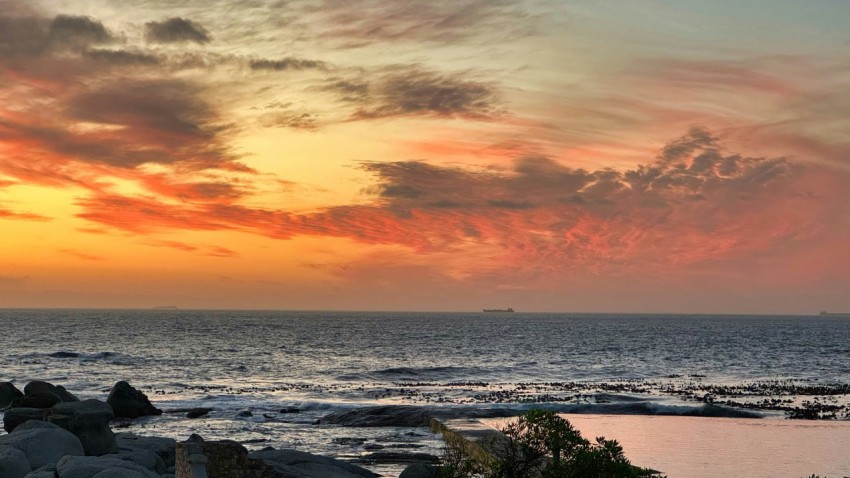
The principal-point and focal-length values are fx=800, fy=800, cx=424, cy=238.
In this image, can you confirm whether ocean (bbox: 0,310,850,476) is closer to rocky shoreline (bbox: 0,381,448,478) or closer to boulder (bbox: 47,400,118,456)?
rocky shoreline (bbox: 0,381,448,478)

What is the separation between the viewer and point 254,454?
30719mm

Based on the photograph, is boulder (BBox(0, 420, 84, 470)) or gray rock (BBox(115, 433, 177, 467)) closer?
boulder (BBox(0, 420, 84, 470))

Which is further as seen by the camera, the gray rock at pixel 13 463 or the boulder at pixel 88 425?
the boulder at pixel 88 425

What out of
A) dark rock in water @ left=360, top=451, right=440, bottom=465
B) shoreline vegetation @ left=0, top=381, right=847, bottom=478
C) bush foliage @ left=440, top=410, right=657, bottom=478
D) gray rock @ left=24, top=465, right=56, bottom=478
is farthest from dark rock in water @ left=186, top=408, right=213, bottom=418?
bush foliage @ left=440, top=410, right=657, bottom=478

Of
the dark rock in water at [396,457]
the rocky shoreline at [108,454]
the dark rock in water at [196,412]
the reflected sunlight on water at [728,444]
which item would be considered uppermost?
the rocky shoreline at [108,454]

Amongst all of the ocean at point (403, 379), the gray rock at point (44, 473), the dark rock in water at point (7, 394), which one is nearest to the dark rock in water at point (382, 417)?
the ocean at point (403, 379)

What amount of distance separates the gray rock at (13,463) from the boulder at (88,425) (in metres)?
5.31

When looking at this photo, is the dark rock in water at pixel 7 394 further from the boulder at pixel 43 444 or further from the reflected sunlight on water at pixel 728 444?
the reflected sunlight on water at pixel 728 444

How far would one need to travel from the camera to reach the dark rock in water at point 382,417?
52.7 m

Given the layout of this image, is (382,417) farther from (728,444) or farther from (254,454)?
(254,454)

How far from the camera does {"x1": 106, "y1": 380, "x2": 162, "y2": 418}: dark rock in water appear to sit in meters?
55.4

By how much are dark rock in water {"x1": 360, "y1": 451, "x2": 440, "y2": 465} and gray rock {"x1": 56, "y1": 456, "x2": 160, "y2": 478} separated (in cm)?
1673

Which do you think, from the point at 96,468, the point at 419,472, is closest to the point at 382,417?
the point at 419,472

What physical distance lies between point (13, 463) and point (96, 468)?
3.00m
